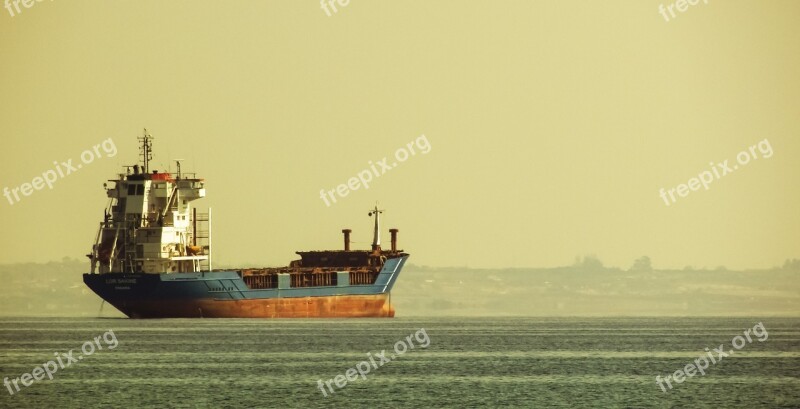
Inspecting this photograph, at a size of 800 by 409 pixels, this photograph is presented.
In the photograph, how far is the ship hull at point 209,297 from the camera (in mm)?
103188

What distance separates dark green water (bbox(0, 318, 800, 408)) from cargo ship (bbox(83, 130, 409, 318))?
2268 mm

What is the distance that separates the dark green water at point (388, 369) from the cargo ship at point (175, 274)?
2.27m

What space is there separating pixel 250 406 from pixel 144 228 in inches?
2206

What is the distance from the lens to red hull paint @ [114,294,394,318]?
105 metres

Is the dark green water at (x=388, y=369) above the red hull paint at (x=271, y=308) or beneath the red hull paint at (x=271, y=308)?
beneath

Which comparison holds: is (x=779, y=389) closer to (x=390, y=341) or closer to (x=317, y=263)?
(x=390, y=341)

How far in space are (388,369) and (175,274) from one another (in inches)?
1450

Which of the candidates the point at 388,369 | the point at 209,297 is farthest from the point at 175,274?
the point at 388,369

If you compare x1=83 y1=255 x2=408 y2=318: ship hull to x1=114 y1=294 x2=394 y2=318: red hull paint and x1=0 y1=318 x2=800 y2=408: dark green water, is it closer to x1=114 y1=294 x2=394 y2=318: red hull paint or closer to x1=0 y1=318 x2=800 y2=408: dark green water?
x1=114 y1=294 x2=394 y2=318: red hull paint

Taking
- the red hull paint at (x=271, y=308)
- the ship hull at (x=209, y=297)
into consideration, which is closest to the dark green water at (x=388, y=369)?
the red hull paint at (x=271, y=308)

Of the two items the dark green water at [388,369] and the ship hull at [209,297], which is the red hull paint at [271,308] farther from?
the dark green water at [388,369]

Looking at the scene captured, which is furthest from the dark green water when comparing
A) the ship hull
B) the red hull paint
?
the ship hull

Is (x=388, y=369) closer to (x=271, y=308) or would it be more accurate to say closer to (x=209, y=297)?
(x=209, y=297)

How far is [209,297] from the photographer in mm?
105188
